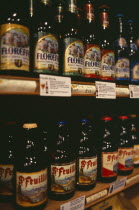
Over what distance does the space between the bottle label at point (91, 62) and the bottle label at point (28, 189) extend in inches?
20.5

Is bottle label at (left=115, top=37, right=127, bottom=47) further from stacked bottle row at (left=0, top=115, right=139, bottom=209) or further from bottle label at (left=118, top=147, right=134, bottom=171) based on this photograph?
bottle label at (left=118, top=147, right=134, bottom=171)

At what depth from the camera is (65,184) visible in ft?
2.69

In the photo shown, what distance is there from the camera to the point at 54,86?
2.32 feet

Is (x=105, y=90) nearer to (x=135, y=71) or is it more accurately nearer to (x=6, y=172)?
(x=135, y=71)

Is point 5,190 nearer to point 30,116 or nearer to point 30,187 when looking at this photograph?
point 30,187

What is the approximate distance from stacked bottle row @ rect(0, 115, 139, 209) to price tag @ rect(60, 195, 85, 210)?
0.04 m

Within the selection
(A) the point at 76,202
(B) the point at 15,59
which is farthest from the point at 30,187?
(B) the point at 15,59

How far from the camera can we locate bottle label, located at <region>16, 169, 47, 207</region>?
2.35ft

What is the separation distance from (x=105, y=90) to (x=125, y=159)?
476 millimetres

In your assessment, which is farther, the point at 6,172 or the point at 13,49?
the point at 6,172

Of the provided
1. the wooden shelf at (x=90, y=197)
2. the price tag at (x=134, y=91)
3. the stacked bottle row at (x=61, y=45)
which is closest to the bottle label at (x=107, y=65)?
the stacked bottle row at (x=61, y=45)

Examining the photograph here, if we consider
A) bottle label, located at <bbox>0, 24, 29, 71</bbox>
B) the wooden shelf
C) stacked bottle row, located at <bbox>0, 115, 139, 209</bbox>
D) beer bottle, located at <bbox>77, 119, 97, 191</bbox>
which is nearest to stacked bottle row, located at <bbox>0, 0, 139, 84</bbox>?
bottle label, located at <bbox>0, 24, 29, 71</bbox>

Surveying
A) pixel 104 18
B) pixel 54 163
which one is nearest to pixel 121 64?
pixel 104 18

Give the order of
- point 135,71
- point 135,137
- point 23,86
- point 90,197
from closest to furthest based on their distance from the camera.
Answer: point 23,86 < point 90,197 < point 135,71 < point 135,137
